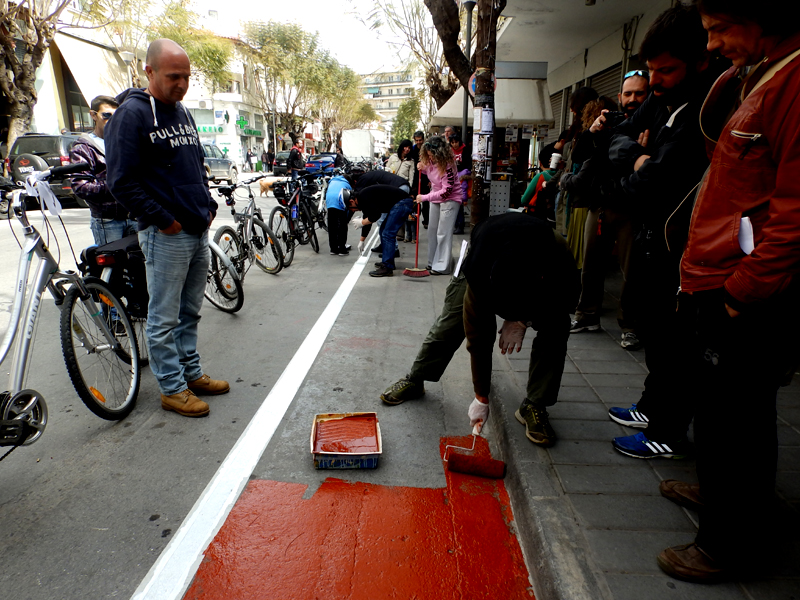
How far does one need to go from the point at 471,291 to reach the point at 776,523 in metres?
1.59

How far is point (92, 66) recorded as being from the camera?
26797 mm

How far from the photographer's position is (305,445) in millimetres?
3086

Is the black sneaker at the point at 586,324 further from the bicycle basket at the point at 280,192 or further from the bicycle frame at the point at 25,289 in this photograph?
the bicycle basket at the point at 280,192

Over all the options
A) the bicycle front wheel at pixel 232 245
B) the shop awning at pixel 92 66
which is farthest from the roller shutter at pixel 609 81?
the shop awning at pixel 92 66

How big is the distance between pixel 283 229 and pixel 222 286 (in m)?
3.39

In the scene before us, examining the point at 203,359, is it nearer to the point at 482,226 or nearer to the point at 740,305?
the point at 482,226

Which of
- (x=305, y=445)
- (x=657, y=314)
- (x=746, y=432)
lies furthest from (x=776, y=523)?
(x=305, y=445)

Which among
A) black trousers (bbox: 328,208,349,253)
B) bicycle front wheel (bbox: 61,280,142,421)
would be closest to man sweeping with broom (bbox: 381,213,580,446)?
bicycle front wheel (bbox: 61,280,142,421)

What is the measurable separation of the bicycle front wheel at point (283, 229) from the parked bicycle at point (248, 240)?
1.85 feet

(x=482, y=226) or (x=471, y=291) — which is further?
(x=471, y=291)

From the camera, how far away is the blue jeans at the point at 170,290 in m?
3.24

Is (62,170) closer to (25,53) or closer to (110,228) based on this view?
(110,228)

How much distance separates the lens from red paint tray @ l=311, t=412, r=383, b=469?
280 centimetres

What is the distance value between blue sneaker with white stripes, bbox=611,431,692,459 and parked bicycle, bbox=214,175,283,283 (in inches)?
184
